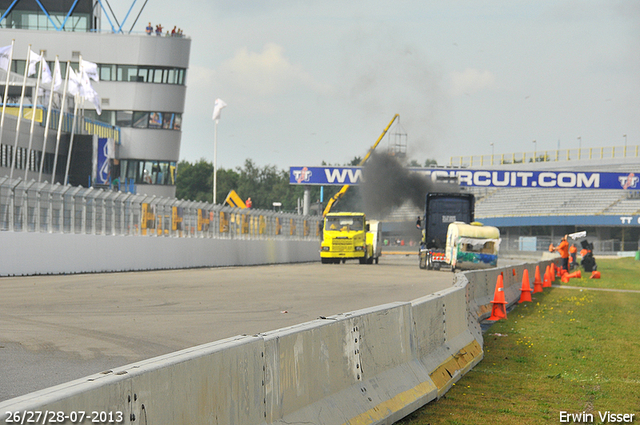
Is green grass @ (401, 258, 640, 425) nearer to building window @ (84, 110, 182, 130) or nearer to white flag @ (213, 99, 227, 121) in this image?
white flag @ (213, 99, 227, 121)

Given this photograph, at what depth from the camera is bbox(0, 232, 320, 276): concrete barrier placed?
76.9 ft

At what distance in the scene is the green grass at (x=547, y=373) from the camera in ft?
24.7

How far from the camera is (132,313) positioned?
46.6 feet

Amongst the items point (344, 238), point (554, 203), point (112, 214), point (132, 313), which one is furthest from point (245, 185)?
point (132, 313)

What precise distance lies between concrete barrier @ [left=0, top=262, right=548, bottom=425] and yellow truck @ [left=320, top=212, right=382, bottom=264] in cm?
3404

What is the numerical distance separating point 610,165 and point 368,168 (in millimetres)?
40193

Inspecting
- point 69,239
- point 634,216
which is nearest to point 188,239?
point 69,239

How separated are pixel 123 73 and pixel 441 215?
39.1 m

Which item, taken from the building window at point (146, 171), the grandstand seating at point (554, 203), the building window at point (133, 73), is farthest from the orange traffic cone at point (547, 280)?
the grandstand seating at point (554, 203)

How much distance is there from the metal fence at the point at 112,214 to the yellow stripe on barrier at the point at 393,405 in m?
18.1

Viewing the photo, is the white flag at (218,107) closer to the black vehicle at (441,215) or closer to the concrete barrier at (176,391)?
the black vehicle at (441,215)

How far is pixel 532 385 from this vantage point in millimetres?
9070

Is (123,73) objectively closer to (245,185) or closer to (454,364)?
(454,364)

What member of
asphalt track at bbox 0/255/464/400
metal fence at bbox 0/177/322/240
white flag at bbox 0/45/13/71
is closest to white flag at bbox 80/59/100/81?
white flag at bbox 0/45/13/71
